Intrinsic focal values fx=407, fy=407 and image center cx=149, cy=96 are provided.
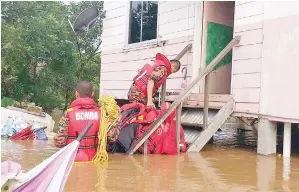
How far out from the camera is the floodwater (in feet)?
12.7

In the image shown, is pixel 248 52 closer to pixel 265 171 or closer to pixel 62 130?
pixel 265 171

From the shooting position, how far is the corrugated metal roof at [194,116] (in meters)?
→ 6.77

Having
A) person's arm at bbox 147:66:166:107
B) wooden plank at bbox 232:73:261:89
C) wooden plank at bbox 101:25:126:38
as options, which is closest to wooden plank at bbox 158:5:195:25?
wooden plank at bbox 101:25:126:38

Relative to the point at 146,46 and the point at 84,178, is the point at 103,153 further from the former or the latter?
the point at 146,46

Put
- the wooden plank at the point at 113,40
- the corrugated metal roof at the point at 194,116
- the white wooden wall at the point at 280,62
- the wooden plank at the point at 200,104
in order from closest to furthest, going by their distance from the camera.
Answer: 1. the white wooden wall at the point at 280,62
2. the corrugated metal roof at the point at 194,116
3. the wooden plank at the point at 200,104
4. the wooden plank at the point at 113,40

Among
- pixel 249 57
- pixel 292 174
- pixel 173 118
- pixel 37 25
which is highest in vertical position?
pixel 37 25

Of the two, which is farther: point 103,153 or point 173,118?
point 173,118

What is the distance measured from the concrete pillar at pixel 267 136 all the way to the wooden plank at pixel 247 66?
2.78ft

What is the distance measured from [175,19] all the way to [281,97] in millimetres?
3223

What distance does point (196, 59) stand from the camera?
26.2 ft

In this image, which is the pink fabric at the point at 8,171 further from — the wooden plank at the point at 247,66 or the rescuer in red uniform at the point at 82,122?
the wooden plank at the point at 247,66

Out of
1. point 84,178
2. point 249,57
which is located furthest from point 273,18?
point 84,178

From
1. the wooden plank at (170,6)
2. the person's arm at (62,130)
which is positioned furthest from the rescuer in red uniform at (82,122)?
the wooden plank at (170,6)

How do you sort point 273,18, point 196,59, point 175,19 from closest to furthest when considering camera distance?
point 273,18, point 196,59, point 175,19
